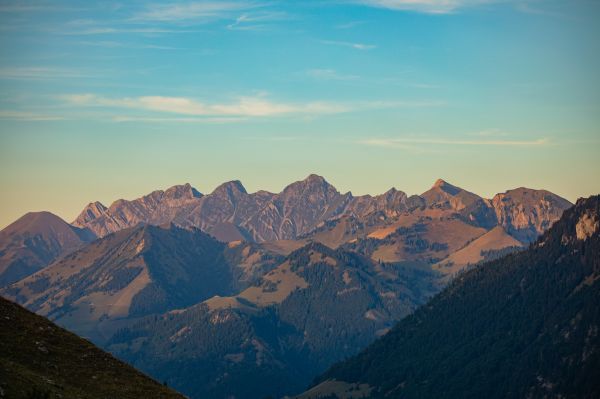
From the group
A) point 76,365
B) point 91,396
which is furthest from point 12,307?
point 91,396

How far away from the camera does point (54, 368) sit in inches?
4926

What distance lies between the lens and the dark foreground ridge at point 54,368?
112 metres

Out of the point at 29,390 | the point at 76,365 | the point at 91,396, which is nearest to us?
the point at 29,390

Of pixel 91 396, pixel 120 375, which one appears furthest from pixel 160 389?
pixel 91 396

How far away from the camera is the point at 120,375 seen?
132875mm

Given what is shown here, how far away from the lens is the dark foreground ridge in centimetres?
11181

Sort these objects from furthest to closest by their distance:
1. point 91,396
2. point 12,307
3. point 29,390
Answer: point 12,307 → point 91,396 → point 29,390

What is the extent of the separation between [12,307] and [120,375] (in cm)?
2376

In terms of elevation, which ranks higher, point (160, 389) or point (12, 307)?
point (12, 307)

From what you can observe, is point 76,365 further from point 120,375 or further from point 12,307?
point 12,307

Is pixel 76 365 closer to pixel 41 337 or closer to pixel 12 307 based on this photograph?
pixel 41 337

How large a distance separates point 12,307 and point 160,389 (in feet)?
95.4

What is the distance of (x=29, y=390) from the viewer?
10819cm

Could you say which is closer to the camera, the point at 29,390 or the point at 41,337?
the point at 29,390
